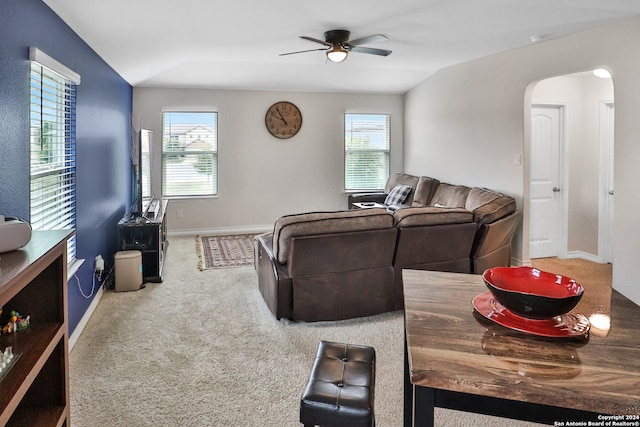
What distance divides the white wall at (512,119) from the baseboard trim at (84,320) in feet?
13.8

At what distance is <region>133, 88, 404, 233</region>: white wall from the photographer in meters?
6.62

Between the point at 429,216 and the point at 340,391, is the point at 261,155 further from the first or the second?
the point at 340,391

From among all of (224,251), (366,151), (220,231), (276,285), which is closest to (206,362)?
(276,285)

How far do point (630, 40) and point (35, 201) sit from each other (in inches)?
174

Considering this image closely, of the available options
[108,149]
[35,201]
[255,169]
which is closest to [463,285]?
[35,201]

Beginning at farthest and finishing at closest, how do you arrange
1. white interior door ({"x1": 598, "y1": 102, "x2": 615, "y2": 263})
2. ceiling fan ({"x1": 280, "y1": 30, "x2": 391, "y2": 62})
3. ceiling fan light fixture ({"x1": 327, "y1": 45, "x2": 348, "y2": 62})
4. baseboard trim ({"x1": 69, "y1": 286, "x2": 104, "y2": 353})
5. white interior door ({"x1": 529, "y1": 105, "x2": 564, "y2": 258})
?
white interior door ({"x1": 529, "y1": 105, "x2": 564, "y2": 258})
white interior door ({"x1": 598, "y1": 102, "x2": 615, "y2": 263})
ceiling fan light fixture ({"x1": 327, "y1": 45, "x2": 348, "y2": 62})
ceiling fan ({"x1": 280, "y1": 30, "x2": 391, "y2": 62})
baseboard trim ({"x1": 69, "y1": 286, "x2": 104, "y2": 353})

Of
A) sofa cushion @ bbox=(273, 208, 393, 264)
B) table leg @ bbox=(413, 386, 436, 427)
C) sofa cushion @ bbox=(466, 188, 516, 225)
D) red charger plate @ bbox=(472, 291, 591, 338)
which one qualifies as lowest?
table leg @ bbox=(413, 386, 436, 427)

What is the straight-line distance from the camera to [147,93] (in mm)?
6352

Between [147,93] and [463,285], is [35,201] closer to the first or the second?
[463,285]

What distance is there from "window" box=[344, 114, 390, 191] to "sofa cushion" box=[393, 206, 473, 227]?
415 cm

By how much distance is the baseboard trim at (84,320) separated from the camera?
288cm

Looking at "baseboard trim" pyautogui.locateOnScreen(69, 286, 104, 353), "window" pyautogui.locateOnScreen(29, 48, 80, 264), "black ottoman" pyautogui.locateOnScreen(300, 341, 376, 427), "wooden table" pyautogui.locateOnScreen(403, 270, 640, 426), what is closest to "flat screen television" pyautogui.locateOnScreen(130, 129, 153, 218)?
"baseboard trim" pyautogui.locateOnScreen(69, 286, 104, 353)

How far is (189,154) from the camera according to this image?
22.0 feet

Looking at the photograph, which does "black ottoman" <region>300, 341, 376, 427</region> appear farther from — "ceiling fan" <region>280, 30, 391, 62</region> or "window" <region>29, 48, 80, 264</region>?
"ceiling fan" <region>280, 30, 391, 62</region>
